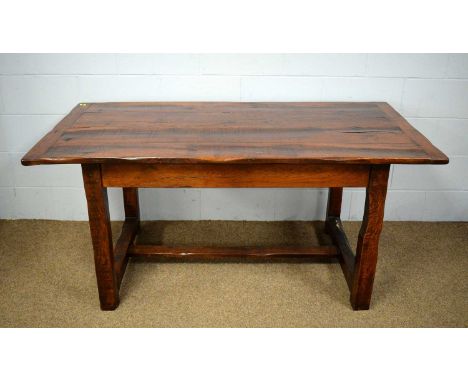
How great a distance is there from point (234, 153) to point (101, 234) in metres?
0.66

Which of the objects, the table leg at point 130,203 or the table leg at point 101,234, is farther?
the table leg at point 130,203

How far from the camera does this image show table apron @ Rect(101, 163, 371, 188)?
71.0 inches

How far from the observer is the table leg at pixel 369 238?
1.82m

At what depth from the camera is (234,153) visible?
174 cm

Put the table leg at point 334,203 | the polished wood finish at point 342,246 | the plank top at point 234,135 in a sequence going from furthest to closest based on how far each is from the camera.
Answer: the table leg at point 334,203 < the polished wood finish at point 342,246 < the plank top at point 234,135

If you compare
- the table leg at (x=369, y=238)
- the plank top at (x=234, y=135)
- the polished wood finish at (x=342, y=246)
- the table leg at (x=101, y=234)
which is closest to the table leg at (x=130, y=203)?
the plank top at (x=234, y=135)

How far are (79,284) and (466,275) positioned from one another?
1.89 m

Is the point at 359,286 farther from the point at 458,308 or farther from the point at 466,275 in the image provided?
the point at 466,275

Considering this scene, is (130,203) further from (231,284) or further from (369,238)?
(369,238)

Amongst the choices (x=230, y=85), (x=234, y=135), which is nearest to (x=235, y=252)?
(x=234, y=135)

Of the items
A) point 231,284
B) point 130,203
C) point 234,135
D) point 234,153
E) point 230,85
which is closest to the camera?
point 234,153

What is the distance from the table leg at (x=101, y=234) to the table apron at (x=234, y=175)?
46 millimetres

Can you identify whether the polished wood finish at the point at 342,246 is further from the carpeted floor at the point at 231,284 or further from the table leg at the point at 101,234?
the table leg at the point at 101,234

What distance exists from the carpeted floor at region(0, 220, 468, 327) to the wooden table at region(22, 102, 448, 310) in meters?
0.13
